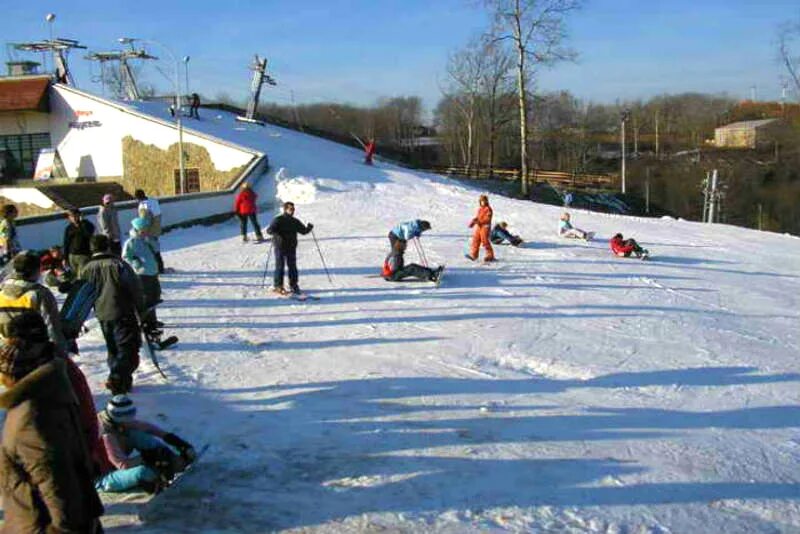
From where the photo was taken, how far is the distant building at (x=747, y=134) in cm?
8306

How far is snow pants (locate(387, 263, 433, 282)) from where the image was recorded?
488 inches

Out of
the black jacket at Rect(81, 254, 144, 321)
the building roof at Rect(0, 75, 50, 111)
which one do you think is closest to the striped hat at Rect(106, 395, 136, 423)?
the black jacket at Rect(81, 254, 144, 321)

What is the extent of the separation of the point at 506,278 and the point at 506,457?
306 inches

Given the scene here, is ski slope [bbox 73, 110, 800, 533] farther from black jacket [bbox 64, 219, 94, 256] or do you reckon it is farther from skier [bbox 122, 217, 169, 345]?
black jacket [bbox 64, 219, 94, 256]

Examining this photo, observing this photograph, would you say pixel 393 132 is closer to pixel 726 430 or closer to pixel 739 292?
pixel 739 292

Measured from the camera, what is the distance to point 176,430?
6.17m

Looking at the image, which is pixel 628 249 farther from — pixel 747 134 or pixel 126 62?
pixel 747 134

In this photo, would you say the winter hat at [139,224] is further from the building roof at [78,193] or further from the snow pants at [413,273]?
the building roof at [78,193]

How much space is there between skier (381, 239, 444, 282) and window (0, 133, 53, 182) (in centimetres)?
2651

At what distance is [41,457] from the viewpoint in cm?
321

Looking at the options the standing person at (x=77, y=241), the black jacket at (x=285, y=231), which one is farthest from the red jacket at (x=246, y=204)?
the standing person at (x=77, y=241)

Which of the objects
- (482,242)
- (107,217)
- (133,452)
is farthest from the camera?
(482,242)

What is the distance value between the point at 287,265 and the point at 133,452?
20.8 feet

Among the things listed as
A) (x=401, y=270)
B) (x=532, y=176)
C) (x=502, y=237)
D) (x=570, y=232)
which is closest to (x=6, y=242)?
(x=401, y=270)
